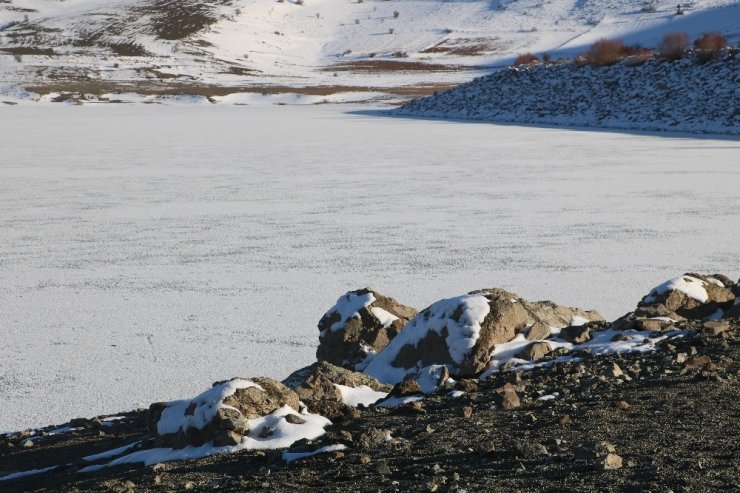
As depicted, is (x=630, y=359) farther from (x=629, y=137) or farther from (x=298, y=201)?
(x=629, y=137)

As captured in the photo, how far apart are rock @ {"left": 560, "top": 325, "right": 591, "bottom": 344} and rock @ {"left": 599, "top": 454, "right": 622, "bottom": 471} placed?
1924 millimetres

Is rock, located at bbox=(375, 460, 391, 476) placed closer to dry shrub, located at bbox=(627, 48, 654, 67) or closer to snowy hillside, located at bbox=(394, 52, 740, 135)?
snowy hillside, located at bbox=(394, 52, 740, 135)

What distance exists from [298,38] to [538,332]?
284ft

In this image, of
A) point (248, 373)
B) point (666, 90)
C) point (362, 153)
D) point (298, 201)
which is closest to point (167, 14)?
point (666, 90)

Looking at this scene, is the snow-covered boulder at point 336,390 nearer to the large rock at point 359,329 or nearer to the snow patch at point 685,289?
the large rock at point 359,329

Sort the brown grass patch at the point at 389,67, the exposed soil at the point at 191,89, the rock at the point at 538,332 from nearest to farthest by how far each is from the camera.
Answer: the rock at the point at 538,332 → the exposed soil at the point at 191,89 → the brown grass patch at the point at 389,67

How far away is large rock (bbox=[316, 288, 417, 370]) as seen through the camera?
224 inches

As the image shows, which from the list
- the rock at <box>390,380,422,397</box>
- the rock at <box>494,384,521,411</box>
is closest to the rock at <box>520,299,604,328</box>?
the rock at <box>390,380,422,397</box>

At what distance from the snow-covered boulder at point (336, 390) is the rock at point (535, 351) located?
671 millimetres

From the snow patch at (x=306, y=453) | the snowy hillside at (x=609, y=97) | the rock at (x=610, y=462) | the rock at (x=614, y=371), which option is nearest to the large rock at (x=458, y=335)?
the rock at (x=614, y=371)

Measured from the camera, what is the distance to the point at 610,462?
3174mm

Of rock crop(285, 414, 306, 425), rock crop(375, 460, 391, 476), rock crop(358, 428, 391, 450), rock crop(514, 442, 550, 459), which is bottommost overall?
rock crop(285, 414, 306, 425)

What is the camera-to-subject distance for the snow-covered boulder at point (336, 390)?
13.8 ft

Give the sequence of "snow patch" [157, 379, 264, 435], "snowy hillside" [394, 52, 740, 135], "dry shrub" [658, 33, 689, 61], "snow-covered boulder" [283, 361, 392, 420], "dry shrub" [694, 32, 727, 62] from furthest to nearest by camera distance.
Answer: "dry shrub" [658, 33, 689, 61]
"dry shrub" [694, 32, 727, 62]
"snowy hillside" [394, 52, 740, 135]
"snow-covered boulder" [283, 361, 392, 420]
"snow patch" [157, 379, 264, 435]
